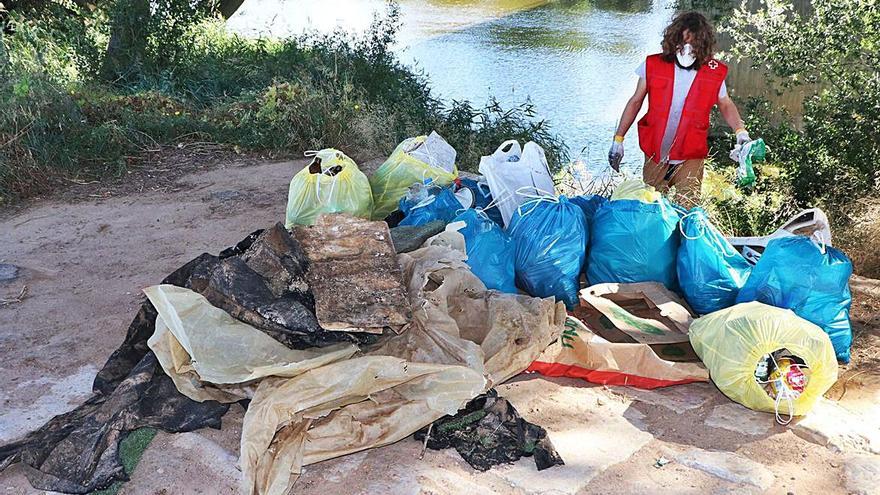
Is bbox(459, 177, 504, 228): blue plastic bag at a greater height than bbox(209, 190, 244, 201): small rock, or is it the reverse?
bbox(459, 177, 504, 228): blue plastic bag

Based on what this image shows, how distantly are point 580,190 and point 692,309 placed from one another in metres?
1.65

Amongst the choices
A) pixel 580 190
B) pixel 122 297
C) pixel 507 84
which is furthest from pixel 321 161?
pixel 507 84

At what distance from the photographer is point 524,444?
2299 millimetres

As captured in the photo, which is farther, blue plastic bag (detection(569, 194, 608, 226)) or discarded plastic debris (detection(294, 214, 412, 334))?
blue plastic bag (detection(569, 194, 608, 226))

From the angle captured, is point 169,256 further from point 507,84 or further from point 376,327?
point 507,84

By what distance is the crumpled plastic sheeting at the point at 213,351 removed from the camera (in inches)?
92.3

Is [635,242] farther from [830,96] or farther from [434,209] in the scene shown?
[830,96]

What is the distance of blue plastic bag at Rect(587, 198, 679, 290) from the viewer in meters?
3.00

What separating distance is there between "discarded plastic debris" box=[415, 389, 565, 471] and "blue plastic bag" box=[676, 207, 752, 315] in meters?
0.97

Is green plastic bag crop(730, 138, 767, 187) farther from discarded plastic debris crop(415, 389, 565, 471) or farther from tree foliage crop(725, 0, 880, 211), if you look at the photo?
tree foliage crop(725, 0, 880, 211)

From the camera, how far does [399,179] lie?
12.2ft

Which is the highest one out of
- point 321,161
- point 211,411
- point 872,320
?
point 321,161

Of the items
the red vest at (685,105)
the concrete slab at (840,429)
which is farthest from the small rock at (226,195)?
the concrete slab at (840,429)

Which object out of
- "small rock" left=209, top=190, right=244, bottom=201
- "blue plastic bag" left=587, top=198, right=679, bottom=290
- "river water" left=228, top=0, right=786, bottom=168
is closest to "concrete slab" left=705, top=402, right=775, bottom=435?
"blue plastic bag" left=587, top=198, right=679, bottom=290
